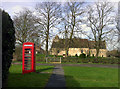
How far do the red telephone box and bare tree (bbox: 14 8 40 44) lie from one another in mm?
23334

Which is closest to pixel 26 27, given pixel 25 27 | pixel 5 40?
pixel 25 27

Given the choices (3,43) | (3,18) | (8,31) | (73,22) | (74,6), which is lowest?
(3,43)

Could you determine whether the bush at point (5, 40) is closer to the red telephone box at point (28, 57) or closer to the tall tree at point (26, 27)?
the red telephone box at point (28, 57)

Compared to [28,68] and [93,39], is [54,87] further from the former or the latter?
[93,39]

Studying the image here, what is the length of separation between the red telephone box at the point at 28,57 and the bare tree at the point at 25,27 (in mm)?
23334

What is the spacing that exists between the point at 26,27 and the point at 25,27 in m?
0.24

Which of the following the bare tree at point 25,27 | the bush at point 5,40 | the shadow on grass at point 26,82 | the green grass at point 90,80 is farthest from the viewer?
the bare tree at point 25,27

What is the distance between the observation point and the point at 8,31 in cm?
661

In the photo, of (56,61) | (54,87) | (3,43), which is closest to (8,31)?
(3,43)

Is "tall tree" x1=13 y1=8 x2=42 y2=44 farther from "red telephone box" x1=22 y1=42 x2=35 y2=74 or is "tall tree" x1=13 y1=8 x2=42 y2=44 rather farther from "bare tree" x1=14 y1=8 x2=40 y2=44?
"red telephone box" x1=22 y1=42 x2=35 y2=74

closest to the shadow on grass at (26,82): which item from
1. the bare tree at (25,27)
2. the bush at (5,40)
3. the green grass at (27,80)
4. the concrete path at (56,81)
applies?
the green grass at (27,80)

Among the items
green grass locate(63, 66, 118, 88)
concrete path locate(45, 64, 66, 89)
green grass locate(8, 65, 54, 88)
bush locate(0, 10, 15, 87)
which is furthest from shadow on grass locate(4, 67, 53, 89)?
bush locate(0, 10, 15, 87)

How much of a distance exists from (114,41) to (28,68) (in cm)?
2814

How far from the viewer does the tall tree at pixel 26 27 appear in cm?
3766
